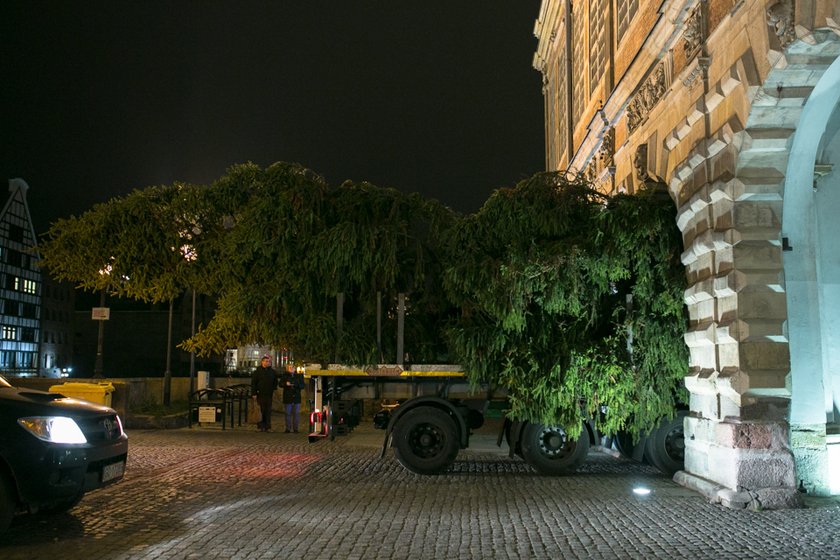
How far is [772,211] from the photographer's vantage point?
9.44 meters

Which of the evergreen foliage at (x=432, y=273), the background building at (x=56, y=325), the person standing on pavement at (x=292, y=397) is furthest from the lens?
the background building at (x=56, y=325)

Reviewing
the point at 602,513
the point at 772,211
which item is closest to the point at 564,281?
the point at 772,211

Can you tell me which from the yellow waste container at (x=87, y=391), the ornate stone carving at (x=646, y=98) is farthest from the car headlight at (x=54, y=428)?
the ornate stone carving at (x=646, y=98)

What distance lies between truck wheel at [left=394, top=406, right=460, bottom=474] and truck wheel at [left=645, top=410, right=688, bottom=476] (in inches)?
117

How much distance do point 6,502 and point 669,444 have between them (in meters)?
8.76

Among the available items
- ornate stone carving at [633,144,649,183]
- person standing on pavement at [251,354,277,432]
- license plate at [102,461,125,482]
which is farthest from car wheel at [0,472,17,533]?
person standing on pavement at [251,354,277,432]

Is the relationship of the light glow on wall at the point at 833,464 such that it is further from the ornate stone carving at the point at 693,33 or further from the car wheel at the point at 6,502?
the car wheel at the point at 6,502

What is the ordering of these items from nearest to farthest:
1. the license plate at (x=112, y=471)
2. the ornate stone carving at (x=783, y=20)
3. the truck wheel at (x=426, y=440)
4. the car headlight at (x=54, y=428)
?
the car headlight at (x=54, y=428) < the license plate at (x=112, y=471) < the ornate stone carving at (x=783, y=20) < the truck wheel at (x=426, y=440)

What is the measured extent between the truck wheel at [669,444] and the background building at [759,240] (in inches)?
38.5

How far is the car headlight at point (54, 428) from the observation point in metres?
7.26

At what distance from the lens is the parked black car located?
705cm

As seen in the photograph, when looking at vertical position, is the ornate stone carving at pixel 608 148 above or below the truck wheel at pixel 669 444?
above

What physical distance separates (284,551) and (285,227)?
6.64 metres

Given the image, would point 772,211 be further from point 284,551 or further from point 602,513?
point 284,551
